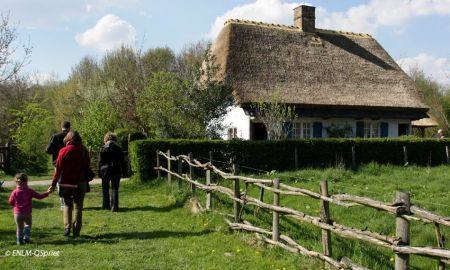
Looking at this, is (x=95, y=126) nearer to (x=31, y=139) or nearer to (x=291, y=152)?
(x=31, y=139)

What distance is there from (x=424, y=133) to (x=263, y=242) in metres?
32.9

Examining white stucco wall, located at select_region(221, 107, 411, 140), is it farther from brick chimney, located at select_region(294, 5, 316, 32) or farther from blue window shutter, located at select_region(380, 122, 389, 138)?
brick chimney, located at select_region(294, 5, 316, 32)

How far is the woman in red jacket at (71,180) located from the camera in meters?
7.57

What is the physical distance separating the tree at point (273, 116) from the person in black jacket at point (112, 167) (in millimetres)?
10910

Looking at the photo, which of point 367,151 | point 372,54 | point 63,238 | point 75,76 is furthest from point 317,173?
point 75,76

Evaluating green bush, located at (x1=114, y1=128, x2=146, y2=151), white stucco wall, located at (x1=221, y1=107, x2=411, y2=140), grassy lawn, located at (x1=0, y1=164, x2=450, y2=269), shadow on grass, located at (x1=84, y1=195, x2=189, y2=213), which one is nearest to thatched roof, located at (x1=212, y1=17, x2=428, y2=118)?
white stucco wall, located at (x1=221, y1=107, x2=411, y2=140)

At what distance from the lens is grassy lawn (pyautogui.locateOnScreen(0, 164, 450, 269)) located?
6.16 meters

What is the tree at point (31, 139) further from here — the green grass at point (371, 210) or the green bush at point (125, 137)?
the green grass at point (371, 210)

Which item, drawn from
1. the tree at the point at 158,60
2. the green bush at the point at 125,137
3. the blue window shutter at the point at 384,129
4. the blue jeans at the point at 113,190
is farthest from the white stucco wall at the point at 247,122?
the blue jeans at the point at 113,190

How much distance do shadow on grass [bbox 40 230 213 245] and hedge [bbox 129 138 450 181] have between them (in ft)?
24.6

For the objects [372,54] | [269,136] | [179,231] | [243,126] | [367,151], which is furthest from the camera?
[372,54]

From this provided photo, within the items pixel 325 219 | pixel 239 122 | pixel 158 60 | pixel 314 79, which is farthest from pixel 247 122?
pixel 325 219

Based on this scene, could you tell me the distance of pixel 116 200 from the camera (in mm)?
10172

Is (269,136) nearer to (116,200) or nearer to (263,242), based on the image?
(116,200)
